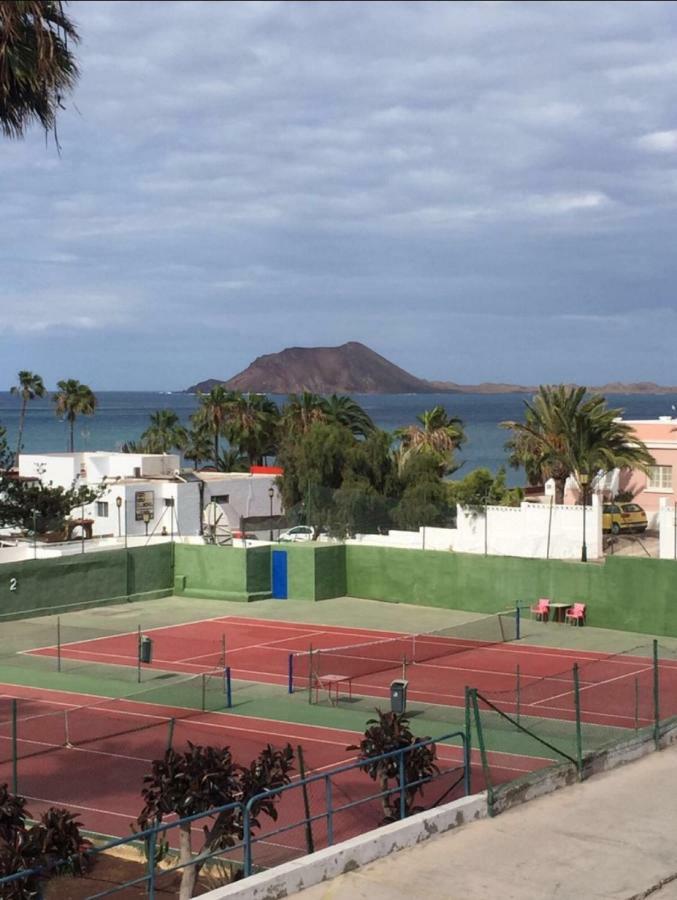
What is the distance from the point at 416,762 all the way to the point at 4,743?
471 inches

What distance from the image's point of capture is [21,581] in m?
44.3

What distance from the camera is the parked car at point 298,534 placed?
5162 centimetres

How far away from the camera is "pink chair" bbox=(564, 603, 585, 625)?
41719 mm

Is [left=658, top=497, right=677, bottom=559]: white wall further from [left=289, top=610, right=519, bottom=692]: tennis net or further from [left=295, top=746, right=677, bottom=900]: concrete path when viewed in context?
[left=295, top=746, right=677, bottom=900]: concrete path

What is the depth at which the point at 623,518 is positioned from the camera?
54188 mm

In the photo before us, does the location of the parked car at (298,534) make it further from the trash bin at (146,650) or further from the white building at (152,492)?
the trash bin at (146,650)

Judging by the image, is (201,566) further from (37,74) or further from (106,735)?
(37,74)

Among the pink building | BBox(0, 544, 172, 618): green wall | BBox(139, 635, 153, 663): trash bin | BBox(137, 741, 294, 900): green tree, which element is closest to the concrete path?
BBox(137, 741, 294, 900): green tree

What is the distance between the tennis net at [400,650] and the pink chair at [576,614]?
181 centimetres

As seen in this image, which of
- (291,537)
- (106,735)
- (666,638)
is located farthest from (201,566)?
(106,735)

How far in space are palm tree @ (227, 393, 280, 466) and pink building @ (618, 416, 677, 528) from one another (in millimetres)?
38525

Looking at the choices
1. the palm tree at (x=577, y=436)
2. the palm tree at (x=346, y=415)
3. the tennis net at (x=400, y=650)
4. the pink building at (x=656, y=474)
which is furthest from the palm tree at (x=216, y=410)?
the tennis net at (x=400, y=650)

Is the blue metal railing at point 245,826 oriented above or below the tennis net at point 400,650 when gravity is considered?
above

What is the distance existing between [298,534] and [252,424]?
135 feet
